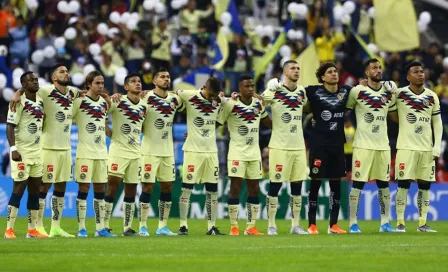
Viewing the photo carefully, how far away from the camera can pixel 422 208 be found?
80.1 feet

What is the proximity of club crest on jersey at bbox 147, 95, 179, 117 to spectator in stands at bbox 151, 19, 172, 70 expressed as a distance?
1162 cm

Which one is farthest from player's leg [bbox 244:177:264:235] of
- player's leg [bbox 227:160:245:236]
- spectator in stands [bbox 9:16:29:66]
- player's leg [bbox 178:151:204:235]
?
spectator in stands [bbox 9:16:29:66]

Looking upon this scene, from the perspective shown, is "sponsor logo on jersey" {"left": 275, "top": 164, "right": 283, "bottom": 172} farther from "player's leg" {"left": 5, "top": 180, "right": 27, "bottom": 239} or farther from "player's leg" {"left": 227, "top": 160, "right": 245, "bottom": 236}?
"player's leg" {"left": 5, "top": 180, "right": 27, "bottom": 239}

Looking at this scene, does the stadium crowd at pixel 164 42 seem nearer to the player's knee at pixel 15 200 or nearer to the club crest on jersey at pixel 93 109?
the club crest on jersey at pixel 93 109

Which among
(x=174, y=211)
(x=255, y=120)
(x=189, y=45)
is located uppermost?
(x=189, y=45)

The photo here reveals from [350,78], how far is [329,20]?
227cm

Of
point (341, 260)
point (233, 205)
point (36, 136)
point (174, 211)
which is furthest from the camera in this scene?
point (174, 211)

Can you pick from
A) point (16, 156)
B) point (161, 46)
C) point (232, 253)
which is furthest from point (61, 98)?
point (161, 46)

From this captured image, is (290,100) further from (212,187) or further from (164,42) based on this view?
(164,42)

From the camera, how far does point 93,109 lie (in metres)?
22.9

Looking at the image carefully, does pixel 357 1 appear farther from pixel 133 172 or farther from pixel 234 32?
pixel 133 172

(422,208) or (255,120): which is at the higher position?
(255,120)

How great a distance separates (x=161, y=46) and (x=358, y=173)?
40.7 feet

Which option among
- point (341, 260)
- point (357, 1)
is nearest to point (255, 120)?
point (341, 260)
